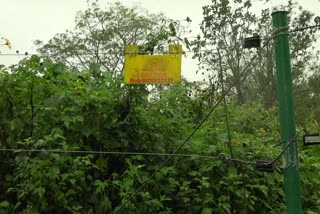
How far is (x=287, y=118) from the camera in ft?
9.39

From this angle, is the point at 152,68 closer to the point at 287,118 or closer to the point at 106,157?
the point at 106,157

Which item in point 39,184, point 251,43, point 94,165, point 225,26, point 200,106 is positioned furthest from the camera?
point 225,26

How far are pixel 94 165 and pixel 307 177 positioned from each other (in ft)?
6.16

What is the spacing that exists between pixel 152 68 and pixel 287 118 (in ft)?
4.00

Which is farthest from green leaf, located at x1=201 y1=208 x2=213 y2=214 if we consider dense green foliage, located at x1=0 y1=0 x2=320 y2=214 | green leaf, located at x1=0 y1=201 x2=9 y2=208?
green leaf, located at x1=0 y1=201 x2=9 y2=208

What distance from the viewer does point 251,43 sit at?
2971 millimetres

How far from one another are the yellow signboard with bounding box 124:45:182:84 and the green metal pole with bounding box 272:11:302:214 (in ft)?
3.01

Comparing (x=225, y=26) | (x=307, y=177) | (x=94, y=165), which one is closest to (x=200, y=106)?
(x=307, y=177)

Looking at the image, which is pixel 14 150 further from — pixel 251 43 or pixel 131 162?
pixel 251 43

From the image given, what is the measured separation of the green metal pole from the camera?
2.83 m

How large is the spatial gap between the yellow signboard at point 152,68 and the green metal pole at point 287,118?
0.92 meters

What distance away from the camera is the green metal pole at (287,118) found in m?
2.83

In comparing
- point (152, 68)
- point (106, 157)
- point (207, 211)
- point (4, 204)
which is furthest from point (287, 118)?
point (4, 204)

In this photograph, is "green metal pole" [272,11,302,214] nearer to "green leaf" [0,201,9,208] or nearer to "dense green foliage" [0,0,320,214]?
"dense green foliage" [0,0,320,214]
